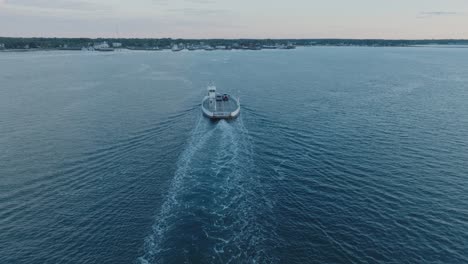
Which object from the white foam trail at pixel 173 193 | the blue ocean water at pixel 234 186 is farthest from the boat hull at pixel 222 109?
the white foam trail at pixel 173 193

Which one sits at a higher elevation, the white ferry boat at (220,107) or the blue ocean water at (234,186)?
the white ferry boat at (220,107)

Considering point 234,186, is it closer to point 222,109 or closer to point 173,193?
point 173,193

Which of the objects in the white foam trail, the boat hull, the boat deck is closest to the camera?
the white foam trail

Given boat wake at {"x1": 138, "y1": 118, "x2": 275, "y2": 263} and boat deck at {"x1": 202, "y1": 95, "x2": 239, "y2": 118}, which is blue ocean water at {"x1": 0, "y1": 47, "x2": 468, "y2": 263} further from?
boat deck at {"x1": 202, "y1": 95, "x2": 239, "y2": 118}

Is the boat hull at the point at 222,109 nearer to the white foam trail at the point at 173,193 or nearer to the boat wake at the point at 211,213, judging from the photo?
the white foam trail at the point at 173,193

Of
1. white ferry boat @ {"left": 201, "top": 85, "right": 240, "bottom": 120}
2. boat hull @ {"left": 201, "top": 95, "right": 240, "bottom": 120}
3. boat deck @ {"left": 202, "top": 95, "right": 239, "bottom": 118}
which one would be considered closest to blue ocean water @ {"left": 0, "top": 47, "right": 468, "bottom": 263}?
boat hull @ {"left": 201, "top": 95, "right": 240, "bottom": 120}

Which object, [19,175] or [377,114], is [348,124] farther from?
[19,175]

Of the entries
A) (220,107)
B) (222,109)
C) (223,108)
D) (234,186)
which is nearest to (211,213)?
(234,186)
